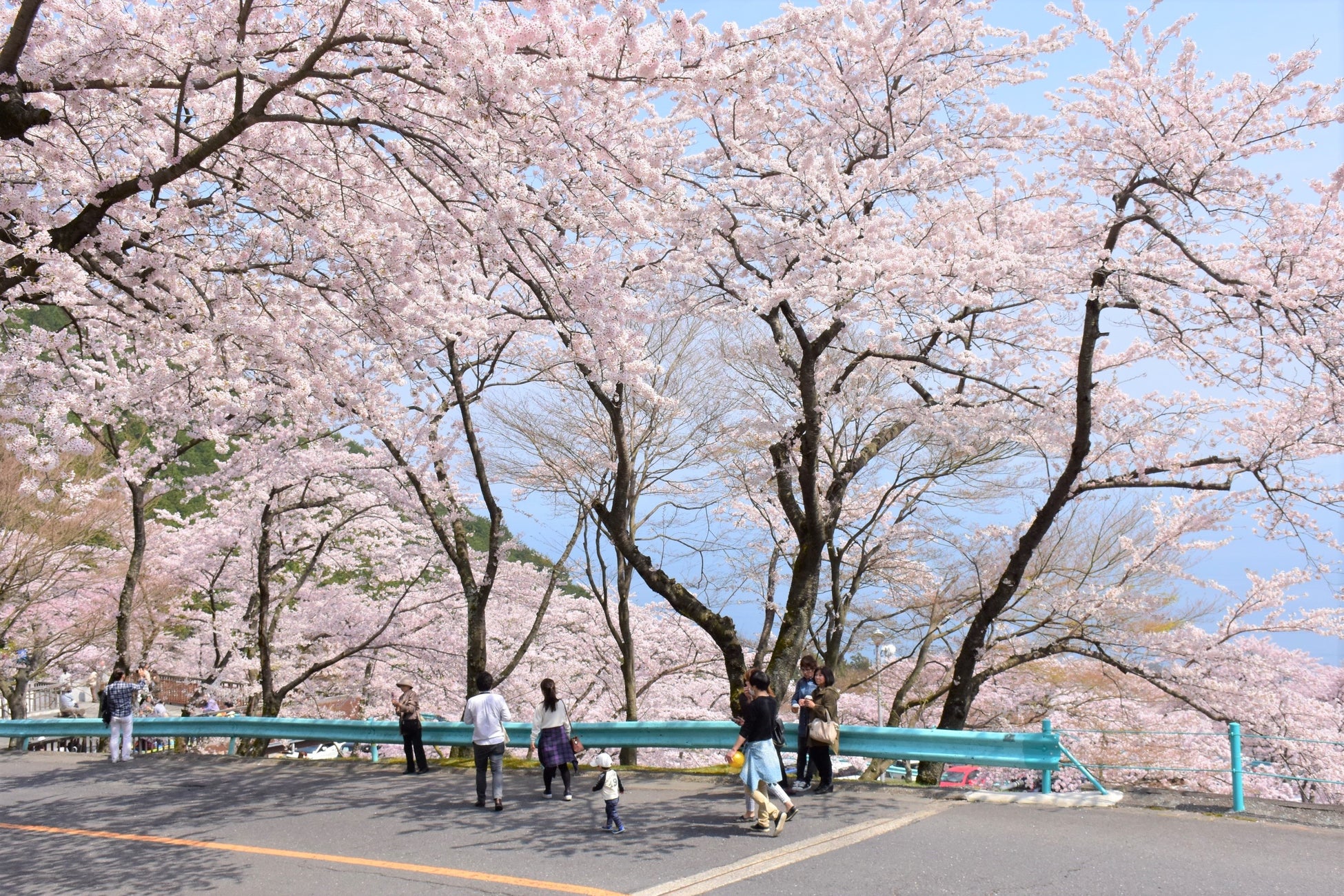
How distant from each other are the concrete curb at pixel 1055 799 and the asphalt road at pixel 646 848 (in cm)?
22

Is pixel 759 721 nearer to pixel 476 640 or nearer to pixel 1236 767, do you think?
pixel 1236 767

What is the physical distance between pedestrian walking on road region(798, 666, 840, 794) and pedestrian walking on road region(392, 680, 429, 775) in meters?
5.59

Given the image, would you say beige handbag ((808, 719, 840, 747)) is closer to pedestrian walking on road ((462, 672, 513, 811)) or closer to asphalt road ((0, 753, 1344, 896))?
asphalt road ((0, 753, 1344, 896))

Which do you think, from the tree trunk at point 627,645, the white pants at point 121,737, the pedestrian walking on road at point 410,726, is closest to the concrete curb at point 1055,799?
the pedestrian walking on road at point 410,726

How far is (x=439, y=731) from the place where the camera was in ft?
42.2

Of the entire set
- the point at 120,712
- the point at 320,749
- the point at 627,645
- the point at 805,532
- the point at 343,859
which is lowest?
the point at 320,749

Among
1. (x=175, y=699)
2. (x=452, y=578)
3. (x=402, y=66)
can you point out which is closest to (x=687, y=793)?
(x=402, y=66)

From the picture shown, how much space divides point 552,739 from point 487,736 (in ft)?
2.42

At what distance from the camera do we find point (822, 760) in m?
9.73

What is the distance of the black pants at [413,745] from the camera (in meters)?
12.4

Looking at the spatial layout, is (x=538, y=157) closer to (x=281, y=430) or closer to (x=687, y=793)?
(x=687, y=793)

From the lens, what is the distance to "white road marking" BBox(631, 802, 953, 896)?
21.4 ft

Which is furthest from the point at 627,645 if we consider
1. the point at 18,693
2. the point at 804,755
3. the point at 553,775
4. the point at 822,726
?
the point at 18,693

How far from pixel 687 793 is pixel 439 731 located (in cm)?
440
